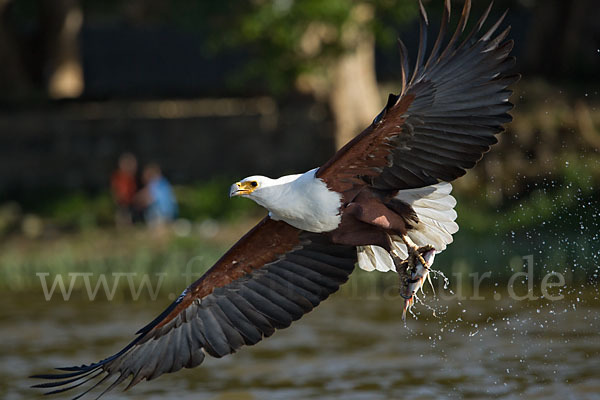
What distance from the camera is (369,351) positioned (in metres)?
9.60

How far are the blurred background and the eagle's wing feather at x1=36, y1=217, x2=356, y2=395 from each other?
4.56 feet

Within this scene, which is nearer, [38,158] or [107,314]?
[107,314]

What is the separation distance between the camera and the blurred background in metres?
9.11

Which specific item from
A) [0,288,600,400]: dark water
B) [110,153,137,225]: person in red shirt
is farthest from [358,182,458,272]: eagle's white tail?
[110,153,137,225]: person in red shirt

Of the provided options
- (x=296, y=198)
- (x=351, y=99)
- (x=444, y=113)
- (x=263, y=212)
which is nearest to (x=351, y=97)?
(x=351, y=99)

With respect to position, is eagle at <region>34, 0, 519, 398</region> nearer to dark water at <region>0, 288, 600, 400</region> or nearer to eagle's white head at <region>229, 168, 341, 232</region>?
eagle's white head at <region>229, 168, 341, 232</region>

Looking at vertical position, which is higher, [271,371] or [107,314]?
[107,314]

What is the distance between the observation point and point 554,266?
11.3 m

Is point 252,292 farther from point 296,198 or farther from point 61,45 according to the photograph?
point 61,45

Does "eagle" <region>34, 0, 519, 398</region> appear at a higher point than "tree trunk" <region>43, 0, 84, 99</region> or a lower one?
lower

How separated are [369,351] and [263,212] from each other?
6.27 metres

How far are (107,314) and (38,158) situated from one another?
7.71 m

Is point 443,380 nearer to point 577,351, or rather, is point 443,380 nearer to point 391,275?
point 577,351

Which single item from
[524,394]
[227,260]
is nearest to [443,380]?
[524,394]
